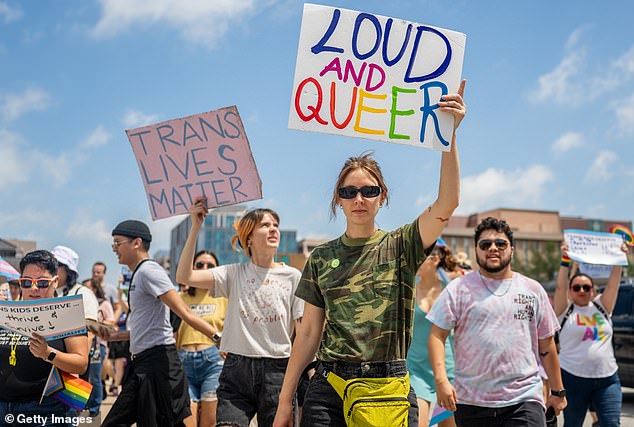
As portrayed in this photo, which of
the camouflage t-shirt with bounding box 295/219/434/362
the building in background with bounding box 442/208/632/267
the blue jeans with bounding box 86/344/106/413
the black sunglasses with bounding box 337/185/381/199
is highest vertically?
the building in background with bounding box 442/208/632/267

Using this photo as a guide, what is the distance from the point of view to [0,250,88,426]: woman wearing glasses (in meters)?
4.23

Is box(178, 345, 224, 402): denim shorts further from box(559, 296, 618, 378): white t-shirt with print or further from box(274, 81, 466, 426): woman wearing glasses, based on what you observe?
box(559, 296, 618, 378): white t-shirt with print

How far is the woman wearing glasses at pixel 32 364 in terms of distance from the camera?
4234mm

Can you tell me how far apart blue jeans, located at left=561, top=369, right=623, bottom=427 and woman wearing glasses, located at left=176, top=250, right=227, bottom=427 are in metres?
3.11

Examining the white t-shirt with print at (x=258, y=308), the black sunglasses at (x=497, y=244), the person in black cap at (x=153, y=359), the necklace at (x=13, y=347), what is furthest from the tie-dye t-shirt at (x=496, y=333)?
the necklace at (x=13, y=347)

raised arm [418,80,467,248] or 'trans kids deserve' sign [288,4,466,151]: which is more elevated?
'trans kids deserve' sign [288,4,466,151]

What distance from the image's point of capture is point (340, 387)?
10.2 feet

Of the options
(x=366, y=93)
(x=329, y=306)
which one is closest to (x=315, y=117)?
(x=366, y=93)

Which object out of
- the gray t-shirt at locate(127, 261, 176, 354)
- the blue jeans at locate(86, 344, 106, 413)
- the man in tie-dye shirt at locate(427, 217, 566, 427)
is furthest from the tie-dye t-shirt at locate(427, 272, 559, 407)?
the blue jeans at locate(86, 344, 106, 413)

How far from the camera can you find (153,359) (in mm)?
5012

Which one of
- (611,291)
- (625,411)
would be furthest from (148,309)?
(625,411)

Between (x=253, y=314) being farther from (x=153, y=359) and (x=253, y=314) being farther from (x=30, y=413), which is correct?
(x=30, y=413)

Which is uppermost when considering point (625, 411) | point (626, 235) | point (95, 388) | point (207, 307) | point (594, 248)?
point (626, 235)

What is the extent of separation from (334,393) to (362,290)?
19.0 inches
